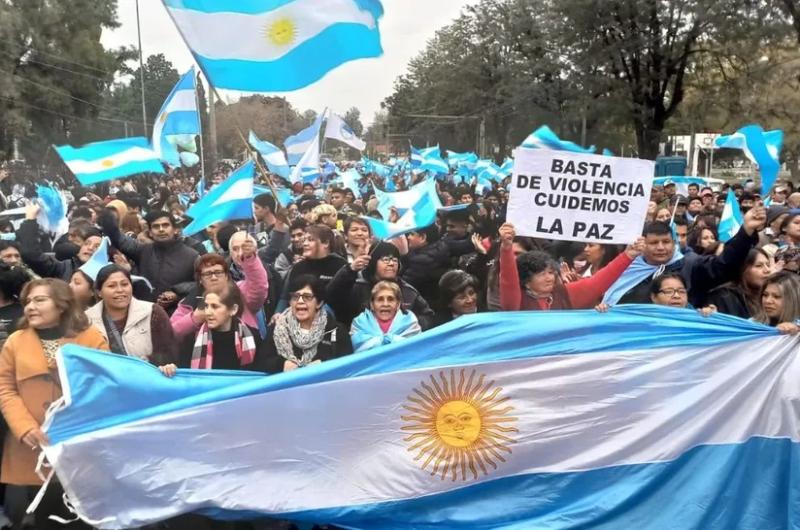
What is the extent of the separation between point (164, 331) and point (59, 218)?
3382 mm

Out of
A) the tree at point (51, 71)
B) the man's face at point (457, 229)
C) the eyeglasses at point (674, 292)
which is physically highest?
the tree at point (51, 71)

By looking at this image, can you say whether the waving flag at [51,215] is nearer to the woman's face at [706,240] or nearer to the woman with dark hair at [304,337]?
the woman with dark hair at [304,337]

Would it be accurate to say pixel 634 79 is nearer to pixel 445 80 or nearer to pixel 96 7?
pixel 445 80

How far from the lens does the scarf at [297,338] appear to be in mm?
4145

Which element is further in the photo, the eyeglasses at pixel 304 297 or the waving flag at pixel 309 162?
the waving flag at pixel 309 162

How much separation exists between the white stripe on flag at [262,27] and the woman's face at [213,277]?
4.70 ft

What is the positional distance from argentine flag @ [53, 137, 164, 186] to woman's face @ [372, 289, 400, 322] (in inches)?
146

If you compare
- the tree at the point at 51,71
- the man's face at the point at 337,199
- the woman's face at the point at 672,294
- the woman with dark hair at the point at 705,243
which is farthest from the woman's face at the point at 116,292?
the tree at the point at 51,71

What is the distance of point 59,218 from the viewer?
7047 mm

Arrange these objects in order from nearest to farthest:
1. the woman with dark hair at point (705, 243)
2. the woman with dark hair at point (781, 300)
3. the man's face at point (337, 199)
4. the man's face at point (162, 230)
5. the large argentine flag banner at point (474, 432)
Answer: the large argentine flag banner at point (474, 432)
the woman with dark hair at point (781, 300)
the man's face at point (162, 230)
the woman with dark hair at point (705, 243)
the man's face at point (337, 199)

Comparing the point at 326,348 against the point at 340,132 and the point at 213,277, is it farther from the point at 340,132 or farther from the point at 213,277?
the point at 340,132

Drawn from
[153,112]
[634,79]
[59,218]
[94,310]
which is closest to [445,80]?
[634,79]

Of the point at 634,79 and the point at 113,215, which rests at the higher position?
the point at 634,79

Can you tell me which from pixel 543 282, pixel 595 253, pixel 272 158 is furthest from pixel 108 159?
pixel 272 158
